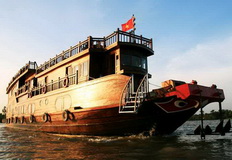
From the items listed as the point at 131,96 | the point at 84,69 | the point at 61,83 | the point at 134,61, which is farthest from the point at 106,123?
the point at 61,83

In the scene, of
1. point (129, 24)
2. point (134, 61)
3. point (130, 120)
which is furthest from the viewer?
point (129, 24)

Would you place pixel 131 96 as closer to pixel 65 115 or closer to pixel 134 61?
pixel 134 61

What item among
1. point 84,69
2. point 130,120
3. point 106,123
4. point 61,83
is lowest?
point 106,123

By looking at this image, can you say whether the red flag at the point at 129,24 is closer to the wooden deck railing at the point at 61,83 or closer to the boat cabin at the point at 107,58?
the boat cabin at the point at 107,58

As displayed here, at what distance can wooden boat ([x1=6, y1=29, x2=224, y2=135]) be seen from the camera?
8.80m

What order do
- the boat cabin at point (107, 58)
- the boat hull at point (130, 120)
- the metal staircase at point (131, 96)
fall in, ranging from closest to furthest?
the metal staircase at point (131, 96)
the boat hull at point (130, 120)
the boat cabin at point (107, 58)

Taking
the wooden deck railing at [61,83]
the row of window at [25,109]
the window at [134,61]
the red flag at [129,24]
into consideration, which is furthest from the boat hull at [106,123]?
the row of window at [25,109]

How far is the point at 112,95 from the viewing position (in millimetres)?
9406

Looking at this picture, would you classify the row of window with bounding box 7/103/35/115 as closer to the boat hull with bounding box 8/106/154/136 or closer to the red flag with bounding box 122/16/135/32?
the boat hull with bounding box 8/106/154/136

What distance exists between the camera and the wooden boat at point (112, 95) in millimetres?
8805

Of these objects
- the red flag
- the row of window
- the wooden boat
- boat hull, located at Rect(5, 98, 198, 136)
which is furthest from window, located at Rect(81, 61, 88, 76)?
the row of window

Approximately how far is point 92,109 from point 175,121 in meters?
3.95

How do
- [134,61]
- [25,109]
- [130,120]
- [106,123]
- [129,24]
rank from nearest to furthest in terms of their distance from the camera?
[130,120] < [106,123] < [134,61] < [129,24] < [25,109]

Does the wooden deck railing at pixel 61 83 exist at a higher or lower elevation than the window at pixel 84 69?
lower
